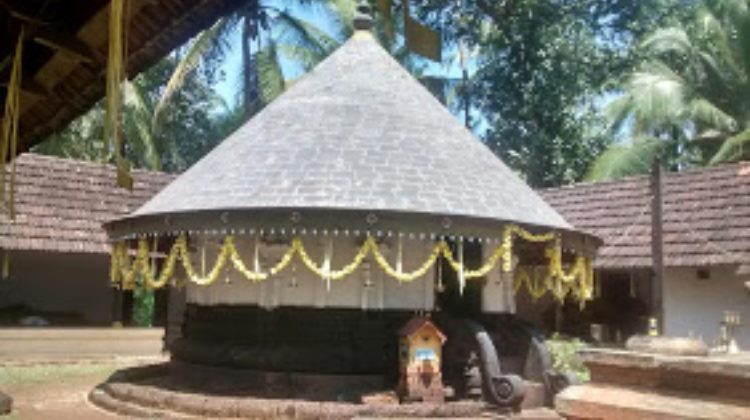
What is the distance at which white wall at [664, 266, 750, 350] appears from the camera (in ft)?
54.4

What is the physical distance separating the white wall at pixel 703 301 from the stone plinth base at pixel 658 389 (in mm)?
12545

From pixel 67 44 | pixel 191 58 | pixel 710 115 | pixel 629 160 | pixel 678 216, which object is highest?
pixel 191 58

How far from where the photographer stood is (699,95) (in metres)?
23.2

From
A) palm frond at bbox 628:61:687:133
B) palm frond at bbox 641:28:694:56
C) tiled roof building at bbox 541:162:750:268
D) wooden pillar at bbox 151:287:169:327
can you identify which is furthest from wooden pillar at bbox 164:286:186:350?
palm frond at bbox 641:28:694:56

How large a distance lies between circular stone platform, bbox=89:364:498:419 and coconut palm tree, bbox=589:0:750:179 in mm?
14134

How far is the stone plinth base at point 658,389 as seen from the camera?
424cm

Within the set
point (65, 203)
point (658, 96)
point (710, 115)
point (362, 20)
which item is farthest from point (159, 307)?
point (710, 115)

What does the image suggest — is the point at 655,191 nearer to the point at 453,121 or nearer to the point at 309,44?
the point at 453,121

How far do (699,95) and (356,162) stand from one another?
49.4ft

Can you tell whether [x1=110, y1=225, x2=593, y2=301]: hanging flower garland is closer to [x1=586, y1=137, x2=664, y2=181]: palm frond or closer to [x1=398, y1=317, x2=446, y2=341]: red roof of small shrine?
[x1=398, y1=317, x2=446, y2=341]: red roof of small shrine

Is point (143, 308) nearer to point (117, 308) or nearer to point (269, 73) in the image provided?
point (117, 308)

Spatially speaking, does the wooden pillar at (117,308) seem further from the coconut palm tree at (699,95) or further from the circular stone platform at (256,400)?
the coconut palm tree at (699,95)

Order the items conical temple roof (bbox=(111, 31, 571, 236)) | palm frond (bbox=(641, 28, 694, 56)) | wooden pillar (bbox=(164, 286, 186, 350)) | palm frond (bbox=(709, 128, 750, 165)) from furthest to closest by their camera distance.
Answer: palm frond (bbox=(641, 28, 694, 56))
palm frond (bbox=(709, 128, 750, 165))
wooden pillar (bbox=(164, 286, 186, 350))
conical temple roof (bbox=(111, 31, 571, 236))

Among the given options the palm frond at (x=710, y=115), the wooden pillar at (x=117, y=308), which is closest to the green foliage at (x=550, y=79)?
the palm frond at (x=710, y=115)
